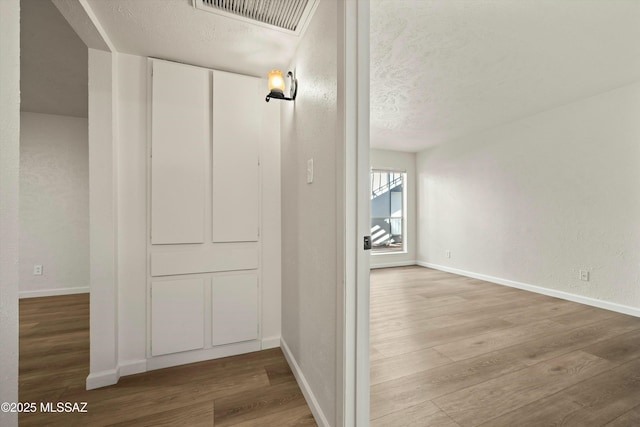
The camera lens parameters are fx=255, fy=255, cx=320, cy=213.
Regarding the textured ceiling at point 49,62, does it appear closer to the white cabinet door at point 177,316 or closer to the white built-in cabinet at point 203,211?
the white built-in cabinet at point 203,211

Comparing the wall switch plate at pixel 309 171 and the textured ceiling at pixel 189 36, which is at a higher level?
the textured ceiling at pixel 189 36

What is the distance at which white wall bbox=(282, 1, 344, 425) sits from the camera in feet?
4.27

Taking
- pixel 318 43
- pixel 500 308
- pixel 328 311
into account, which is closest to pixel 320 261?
pixel 328 311

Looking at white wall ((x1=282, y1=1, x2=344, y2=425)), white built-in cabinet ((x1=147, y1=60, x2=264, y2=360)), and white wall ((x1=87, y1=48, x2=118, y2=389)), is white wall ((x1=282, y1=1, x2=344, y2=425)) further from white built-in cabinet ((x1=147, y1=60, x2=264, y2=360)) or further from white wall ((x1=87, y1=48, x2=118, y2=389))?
white wall ((x1=87, y1=48, x2=118, y2=389))

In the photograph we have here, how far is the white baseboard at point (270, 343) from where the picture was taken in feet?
7.38

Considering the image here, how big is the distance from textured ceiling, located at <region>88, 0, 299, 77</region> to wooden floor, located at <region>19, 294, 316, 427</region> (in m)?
2.41

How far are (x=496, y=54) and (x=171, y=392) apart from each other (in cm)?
379

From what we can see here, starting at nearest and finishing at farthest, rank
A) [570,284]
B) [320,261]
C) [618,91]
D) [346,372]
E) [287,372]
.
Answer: [346,372]
[320,261]
[287,372]
[618,91]
[570,284]

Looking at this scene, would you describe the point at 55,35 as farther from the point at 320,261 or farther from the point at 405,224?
the point at 405,224

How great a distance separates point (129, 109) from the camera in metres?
1.94

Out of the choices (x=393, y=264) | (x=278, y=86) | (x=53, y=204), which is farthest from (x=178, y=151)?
(x=393, y=264)

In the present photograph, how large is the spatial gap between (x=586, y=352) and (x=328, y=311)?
2.41m

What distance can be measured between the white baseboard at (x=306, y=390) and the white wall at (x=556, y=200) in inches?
153

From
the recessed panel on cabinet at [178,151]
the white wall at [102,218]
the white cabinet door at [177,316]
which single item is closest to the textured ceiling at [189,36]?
the recessed panel on cabinet at [178,151]
